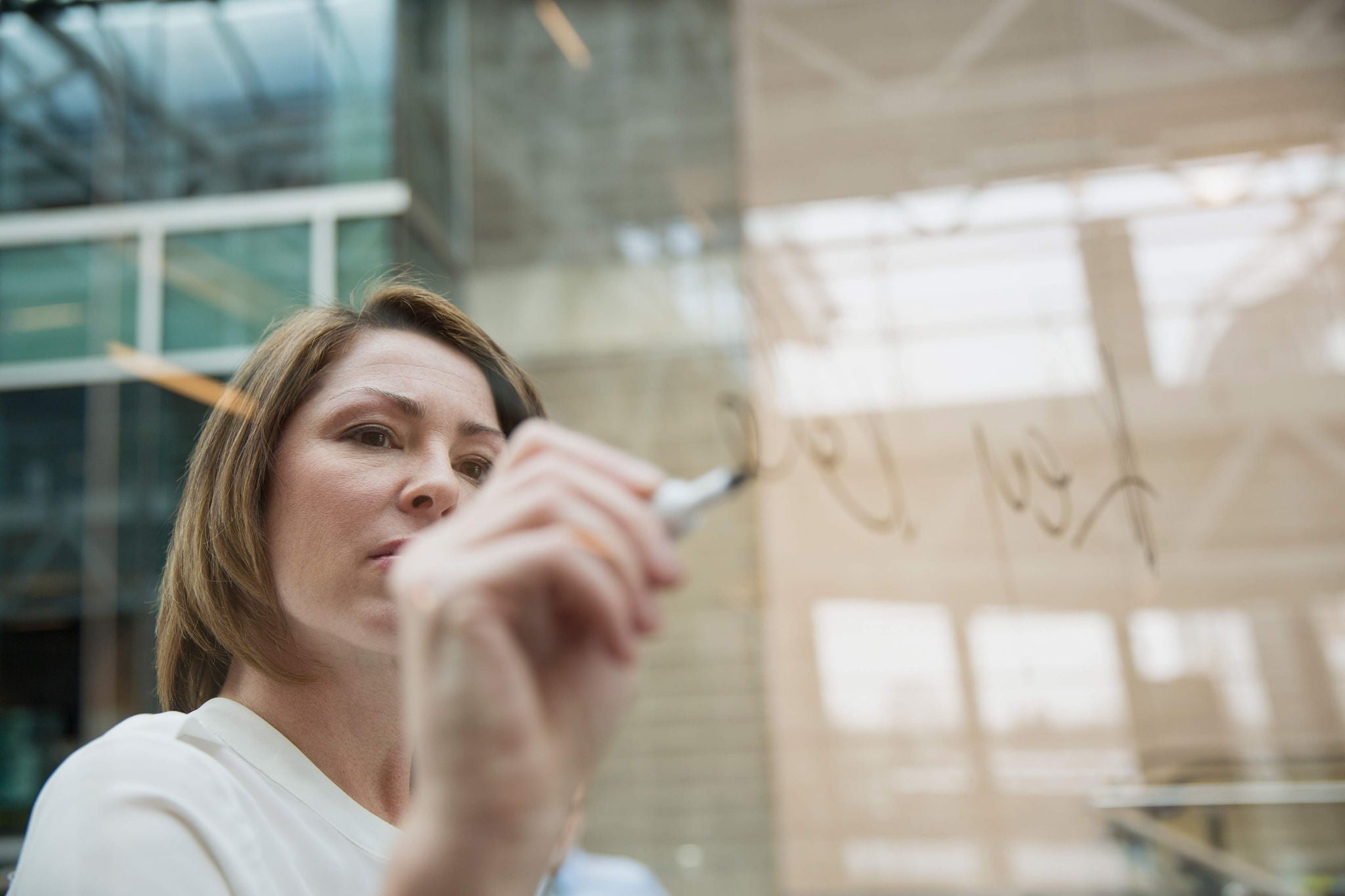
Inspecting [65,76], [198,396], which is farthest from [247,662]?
[65,76]

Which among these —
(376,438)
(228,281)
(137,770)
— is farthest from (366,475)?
(228,281)

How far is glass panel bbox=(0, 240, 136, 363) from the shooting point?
1.15 metres

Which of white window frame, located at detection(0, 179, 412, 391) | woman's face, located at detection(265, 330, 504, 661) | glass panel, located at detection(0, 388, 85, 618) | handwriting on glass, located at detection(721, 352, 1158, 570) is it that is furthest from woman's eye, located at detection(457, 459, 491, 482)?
handwriting on glass, located at detection(721, 352, 1158, 570)

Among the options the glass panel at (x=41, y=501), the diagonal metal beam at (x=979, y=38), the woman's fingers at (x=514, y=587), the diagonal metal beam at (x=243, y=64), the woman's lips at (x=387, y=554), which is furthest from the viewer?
the diagonal metal beam at (x=979, y=38)

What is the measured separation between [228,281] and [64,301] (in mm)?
226

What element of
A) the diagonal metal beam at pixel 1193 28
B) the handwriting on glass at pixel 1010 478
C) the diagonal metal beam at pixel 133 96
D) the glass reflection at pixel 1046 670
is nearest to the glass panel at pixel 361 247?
the diagonal metal beam at pixel 133 96

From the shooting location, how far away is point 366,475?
1.34 ft

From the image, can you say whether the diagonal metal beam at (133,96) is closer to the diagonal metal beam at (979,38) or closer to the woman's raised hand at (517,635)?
the woman's raised hand at (517,635)

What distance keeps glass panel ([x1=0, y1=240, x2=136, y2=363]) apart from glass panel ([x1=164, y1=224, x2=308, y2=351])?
0.20 feet

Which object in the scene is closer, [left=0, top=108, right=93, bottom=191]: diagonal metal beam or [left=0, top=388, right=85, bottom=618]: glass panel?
[left=0, top=108, right=93, bottom=191]: diagonal metal beam

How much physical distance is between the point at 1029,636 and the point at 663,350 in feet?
2.91

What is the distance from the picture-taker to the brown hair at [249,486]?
1.47 feet

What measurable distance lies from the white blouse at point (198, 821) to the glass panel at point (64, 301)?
36.3 inches

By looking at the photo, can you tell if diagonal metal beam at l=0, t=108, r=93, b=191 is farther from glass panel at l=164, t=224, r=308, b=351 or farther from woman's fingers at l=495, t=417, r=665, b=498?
woman's fingers at l=495, t=417, r=665, b=498
